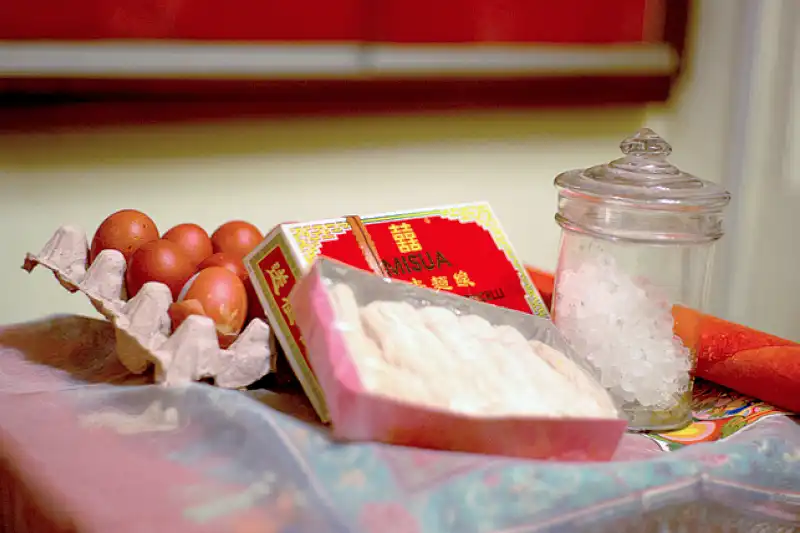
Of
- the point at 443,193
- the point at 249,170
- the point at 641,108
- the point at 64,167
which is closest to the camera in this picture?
the point at 64,167

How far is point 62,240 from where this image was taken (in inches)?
32.0

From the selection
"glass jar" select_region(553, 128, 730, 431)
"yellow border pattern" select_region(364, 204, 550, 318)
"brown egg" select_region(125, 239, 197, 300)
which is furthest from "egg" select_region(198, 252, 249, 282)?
"glass jar" select_region(553, 128, 730, 431)

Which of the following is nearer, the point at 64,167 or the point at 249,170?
the point at 64,167

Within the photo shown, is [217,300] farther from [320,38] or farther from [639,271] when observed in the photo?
[320,38]

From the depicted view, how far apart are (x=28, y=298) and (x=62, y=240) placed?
281 millimetres

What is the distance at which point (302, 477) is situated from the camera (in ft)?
1.83

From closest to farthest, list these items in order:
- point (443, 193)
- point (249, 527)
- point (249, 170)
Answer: point (249, 527)
point (249, 170)
point (443, 193)

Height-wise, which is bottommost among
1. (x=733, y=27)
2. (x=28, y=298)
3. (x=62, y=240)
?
(x=28, y=298)

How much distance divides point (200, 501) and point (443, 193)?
852 mm

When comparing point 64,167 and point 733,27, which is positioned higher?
point 733,27

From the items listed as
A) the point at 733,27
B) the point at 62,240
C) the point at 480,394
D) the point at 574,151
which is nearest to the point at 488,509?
the point at 480,394

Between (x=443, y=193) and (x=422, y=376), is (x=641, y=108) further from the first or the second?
(x=422, y=376)

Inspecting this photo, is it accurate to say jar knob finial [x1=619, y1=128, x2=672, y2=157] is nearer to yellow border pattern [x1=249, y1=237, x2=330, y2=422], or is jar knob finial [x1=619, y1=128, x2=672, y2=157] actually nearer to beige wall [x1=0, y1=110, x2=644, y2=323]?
yellow border pattern [x1=249, y1=237, x2=330, y2=422]

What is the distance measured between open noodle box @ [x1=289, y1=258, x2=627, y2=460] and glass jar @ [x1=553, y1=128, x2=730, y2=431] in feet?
0.23
